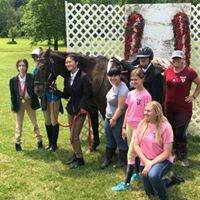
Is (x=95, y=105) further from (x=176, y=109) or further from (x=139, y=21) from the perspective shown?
(x=139, y=21)

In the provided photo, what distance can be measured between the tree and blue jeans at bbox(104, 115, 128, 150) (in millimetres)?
26601

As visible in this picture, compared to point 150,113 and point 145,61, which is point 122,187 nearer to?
point 150,113

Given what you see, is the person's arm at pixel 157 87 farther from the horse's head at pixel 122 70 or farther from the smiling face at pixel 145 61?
the horse's head at pixel 122 70

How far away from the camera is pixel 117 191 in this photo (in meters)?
4.62

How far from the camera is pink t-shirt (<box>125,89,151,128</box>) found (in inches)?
180

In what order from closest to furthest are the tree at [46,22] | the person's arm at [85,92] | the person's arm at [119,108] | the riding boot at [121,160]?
1. the person's arm at [119,108]
2. the person's arm at [85,92]
3. the riding boot at [121,160]
4. the tree at [46,22]

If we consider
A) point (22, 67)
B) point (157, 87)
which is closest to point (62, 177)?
point (157, 87)

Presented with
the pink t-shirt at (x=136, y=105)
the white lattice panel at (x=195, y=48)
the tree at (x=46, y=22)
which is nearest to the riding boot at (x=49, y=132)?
the pink t-shirt at (x=136, y=105)

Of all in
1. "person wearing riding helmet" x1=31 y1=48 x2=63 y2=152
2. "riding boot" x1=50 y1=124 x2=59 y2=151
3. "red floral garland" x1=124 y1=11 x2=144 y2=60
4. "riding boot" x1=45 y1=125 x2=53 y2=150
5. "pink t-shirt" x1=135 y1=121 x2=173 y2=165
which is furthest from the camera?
"red floral garland" x1=124 y1=11 x2=144 y2=60

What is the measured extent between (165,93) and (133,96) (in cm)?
114

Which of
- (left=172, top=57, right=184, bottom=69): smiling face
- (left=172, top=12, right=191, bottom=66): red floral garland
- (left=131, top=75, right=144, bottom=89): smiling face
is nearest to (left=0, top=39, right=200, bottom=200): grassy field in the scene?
(left=131, top=75, right=144, bottom=89): smiling face

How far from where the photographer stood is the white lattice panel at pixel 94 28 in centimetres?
687

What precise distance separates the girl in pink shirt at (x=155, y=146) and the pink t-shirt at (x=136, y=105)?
1.48 ft

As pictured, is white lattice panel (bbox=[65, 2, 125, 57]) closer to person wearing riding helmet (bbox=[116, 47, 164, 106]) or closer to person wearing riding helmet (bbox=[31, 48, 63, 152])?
person wearing riding helmet (bbox=[31, 48, 63, 152])
